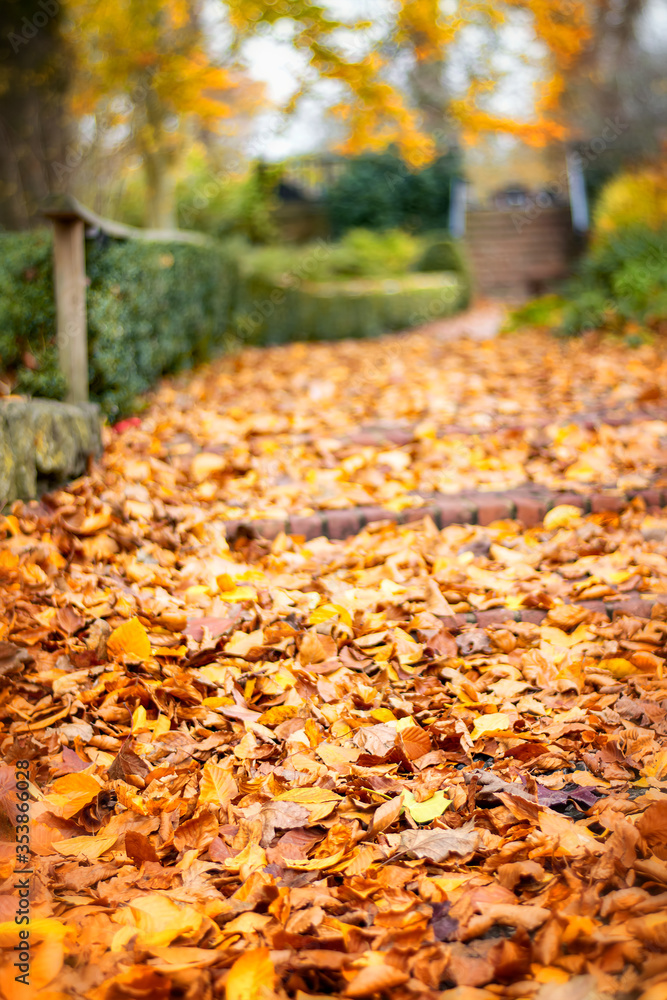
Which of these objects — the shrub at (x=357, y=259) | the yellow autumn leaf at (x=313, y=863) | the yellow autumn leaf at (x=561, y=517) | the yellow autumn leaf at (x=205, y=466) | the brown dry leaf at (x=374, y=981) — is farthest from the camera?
the shrub at (x=357, y=259)

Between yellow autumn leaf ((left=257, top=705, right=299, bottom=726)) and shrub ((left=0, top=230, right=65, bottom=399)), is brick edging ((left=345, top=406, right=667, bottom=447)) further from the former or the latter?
yellow autumn leaf ((left=257, top=705, right=299, bottom=726))

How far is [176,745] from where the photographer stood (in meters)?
1.86

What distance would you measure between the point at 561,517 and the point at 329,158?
540 inches

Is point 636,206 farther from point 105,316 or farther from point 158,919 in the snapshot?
point 158,919

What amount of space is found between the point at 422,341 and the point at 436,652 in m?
6.06

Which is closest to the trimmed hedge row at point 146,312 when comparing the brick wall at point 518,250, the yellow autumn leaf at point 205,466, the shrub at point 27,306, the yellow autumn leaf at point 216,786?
the shrub at point 27,306

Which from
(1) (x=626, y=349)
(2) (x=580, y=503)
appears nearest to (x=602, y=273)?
(1) (x=626, y=349)

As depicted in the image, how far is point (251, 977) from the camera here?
1.22m

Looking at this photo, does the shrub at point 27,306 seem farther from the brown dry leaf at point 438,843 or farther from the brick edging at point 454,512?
the brown dry leaf at point 438,843

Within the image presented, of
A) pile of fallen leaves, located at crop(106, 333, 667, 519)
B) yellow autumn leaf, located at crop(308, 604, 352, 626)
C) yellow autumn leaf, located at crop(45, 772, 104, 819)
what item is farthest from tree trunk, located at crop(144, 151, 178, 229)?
yellow autumn leaf, located at crop(45, 772, 104, 819)

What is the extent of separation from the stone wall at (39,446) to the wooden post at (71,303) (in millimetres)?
499

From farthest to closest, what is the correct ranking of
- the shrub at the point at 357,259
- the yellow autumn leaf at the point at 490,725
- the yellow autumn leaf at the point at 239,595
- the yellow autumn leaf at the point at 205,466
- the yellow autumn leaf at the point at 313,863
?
the shrub at the point at 357,259 → the yellow autumn leaf at the point at 205,466 → the yellow autumn leaf at the point at 239,595 → the yellow autumn leaf at the point at 490,725 → the yellow autumn leaf at the point at 313,863

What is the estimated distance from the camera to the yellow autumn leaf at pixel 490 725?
186cm

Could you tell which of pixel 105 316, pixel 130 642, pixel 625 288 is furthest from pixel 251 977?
pixel 625 288
